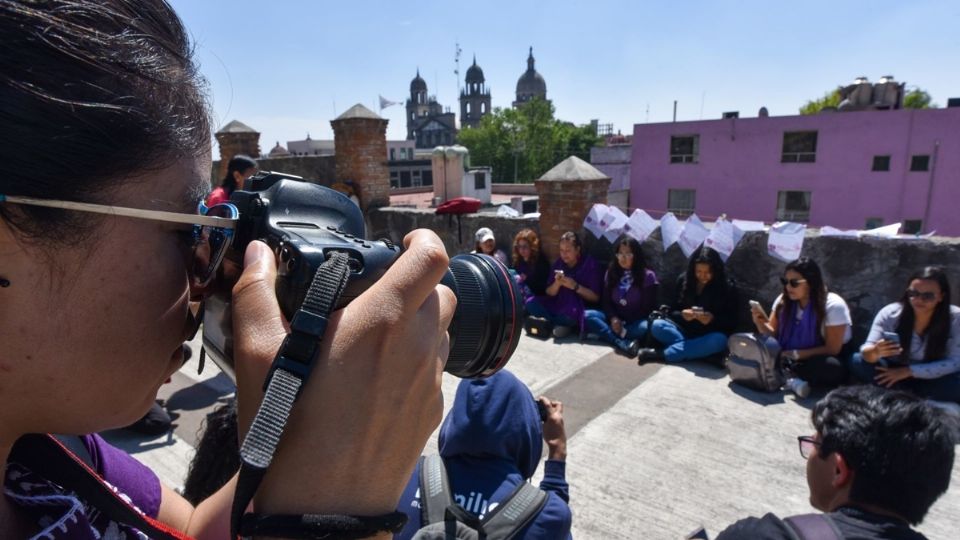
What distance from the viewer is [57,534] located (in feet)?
2.56

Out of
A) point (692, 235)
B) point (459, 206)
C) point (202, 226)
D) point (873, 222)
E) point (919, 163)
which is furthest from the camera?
point (873, 222)

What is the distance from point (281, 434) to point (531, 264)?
5662 mm

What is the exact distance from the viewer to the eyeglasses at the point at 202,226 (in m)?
0.65

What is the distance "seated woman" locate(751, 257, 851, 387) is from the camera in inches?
163

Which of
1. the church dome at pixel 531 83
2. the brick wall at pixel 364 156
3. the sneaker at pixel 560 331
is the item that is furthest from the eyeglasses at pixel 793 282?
the church dome at pixel 531 83

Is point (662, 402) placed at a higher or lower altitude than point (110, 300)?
lower

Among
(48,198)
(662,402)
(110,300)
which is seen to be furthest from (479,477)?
(662,402)

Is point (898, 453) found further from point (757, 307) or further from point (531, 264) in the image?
point (531, 264)

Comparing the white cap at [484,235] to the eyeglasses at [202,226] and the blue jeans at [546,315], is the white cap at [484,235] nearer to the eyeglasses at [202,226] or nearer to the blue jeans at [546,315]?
the blue jeans at [546,315]

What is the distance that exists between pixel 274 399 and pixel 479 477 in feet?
4.05

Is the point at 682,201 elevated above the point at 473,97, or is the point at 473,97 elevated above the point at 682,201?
the point at 473,97

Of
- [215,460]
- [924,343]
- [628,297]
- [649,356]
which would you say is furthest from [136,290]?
[628,297]

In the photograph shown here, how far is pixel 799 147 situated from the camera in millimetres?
25766

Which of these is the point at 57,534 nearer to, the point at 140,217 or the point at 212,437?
the point at 140,217
